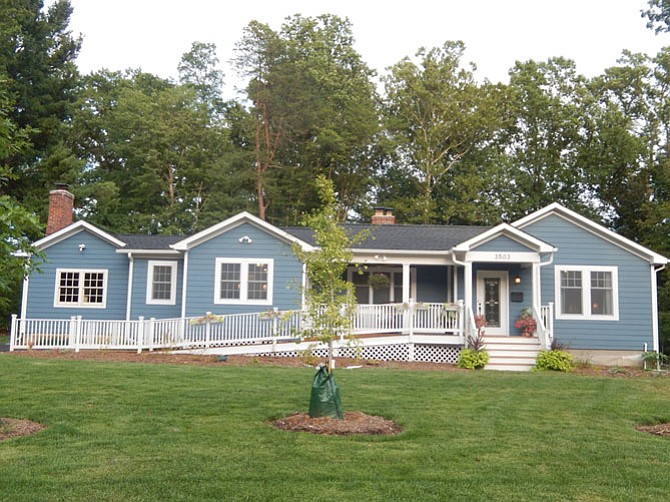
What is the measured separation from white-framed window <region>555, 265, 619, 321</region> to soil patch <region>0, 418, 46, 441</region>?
1435cm

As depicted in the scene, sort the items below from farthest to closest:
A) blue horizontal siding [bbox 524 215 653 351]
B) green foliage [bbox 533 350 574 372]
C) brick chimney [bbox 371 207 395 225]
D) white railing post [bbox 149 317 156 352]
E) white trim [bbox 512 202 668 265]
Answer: brick chimney [bbox 371 207 395 225] → white trim [bbox 512 202 668 265] → blue horizontal siding [bbox 524 215 653 351] → white railing post [bbox 149 317 156 352] → green foliage [bbox 533 350 574 372]

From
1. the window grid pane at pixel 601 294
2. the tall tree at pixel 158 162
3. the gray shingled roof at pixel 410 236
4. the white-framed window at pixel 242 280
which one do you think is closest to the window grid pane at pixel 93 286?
the white-framed window at pixel 242 280

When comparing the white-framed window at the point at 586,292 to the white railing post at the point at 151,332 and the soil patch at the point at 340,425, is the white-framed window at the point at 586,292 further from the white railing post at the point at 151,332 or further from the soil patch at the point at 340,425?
the soil patch at the point at 340,425

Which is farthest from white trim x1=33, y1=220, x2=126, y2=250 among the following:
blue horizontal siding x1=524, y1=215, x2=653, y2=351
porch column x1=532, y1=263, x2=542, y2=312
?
blue horizontal siding x1=524, y1=215, x2=653, y2=351

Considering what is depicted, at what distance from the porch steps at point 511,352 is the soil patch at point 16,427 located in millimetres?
10785

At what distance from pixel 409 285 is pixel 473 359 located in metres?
4.14

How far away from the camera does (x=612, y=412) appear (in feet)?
30.1

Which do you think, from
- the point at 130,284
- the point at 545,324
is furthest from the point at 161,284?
the point at 545,324

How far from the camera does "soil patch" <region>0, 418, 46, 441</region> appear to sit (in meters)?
7.00

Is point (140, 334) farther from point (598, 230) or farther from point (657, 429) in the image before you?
point (598, 230)

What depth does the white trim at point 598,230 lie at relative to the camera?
17.9 m

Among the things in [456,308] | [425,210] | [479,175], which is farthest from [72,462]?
Result: [479,175]

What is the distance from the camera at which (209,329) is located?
55.9ft

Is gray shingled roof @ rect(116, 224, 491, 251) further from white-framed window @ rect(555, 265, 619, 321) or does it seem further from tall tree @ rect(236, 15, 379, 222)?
tall tree @ rect(236, 15, 379, 222)
